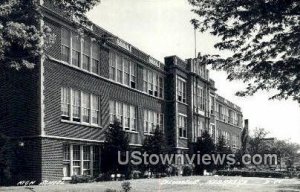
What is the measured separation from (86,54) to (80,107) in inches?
139

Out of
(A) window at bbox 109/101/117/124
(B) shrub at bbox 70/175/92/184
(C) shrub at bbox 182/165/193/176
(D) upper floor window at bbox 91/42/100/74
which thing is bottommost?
(C) shrub at bbox 182/165/193/176

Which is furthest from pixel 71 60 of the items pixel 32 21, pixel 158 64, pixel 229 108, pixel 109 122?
pixel 229 108

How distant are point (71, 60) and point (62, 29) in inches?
73.5

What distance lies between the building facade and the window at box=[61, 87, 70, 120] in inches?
2.3

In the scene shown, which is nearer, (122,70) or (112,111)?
(112,111)

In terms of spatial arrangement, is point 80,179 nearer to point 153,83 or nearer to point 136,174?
point 136,174

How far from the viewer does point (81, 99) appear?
26.2m

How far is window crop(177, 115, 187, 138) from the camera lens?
134 feet

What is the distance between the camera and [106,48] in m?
29.6

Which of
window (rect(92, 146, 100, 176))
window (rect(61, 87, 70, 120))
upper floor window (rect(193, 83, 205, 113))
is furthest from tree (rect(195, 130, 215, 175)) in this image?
window (rect(61, 87, 70, 120))

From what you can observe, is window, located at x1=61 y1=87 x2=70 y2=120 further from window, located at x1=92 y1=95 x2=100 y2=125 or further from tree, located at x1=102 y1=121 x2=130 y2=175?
tree, located at x1=102 y1=121 x2=130 y2=175

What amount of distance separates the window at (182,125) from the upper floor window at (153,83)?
11.3ft

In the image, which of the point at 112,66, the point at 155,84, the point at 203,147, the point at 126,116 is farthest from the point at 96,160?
the point at 203,147

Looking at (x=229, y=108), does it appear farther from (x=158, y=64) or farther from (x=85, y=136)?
(x=85, y=136)
